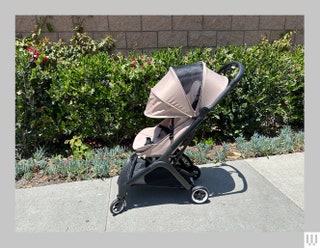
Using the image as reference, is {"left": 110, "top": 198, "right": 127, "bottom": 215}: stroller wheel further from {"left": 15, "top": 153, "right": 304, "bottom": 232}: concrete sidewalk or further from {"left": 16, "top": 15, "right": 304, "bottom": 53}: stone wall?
{"left": 16, "top": 15, "right": 304, "bottom": 53}: stone wall

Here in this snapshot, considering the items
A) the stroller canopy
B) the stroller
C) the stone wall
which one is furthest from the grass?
the stone wall

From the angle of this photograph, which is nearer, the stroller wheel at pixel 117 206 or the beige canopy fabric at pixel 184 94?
the beige canopy fabric at pixel 184 94

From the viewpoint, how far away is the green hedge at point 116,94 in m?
4.06

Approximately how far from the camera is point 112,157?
13.8ft

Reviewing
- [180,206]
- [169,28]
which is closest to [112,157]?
[180,206]

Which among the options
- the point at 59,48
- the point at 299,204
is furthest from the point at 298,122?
the point at 59,48

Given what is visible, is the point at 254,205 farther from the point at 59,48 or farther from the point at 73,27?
the point at 73,27

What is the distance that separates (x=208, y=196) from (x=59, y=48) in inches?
A: 136

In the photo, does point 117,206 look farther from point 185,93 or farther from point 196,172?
point 185,93

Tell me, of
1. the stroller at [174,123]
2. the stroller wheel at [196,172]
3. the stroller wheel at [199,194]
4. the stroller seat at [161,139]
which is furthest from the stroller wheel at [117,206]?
the stroller wheel at [196,172]

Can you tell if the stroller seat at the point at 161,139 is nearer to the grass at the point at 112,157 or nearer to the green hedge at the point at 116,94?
the grass at the point at 112,157

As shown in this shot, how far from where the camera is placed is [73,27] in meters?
5.52

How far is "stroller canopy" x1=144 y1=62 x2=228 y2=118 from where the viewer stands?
2.93m

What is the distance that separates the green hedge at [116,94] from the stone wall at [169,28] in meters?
1.00
